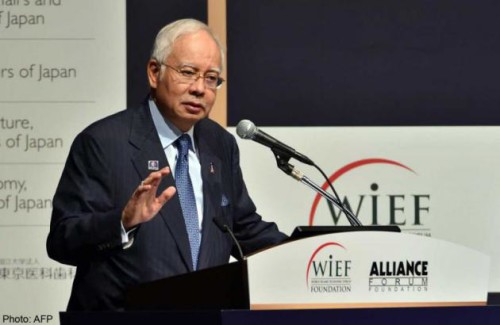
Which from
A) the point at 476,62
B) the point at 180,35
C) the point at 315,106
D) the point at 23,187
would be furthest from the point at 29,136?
the point at 476,62

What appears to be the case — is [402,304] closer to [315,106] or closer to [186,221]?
[186,221]

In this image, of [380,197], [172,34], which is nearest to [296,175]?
[172,34]

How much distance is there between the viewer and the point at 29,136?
15.4 feet

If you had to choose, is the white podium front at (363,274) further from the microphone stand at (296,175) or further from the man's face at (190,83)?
the man's face at (190,83)

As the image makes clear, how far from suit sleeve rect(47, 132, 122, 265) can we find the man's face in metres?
0.28

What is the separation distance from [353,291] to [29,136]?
2556 mm

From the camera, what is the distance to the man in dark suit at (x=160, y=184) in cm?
314

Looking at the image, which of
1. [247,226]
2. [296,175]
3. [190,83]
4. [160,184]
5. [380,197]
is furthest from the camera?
[380,197]

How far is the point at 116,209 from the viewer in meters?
3.06

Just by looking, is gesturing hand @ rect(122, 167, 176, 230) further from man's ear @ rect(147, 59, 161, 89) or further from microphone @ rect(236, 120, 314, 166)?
man's ear @ rect(147, 59, 161, 89)

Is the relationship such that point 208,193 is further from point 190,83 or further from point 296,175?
point 296,175

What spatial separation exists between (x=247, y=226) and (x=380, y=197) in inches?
54.9

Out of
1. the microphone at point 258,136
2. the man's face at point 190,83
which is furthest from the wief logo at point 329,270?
the man's face at point 190,83

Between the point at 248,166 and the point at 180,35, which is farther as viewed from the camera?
the point at 248,166
